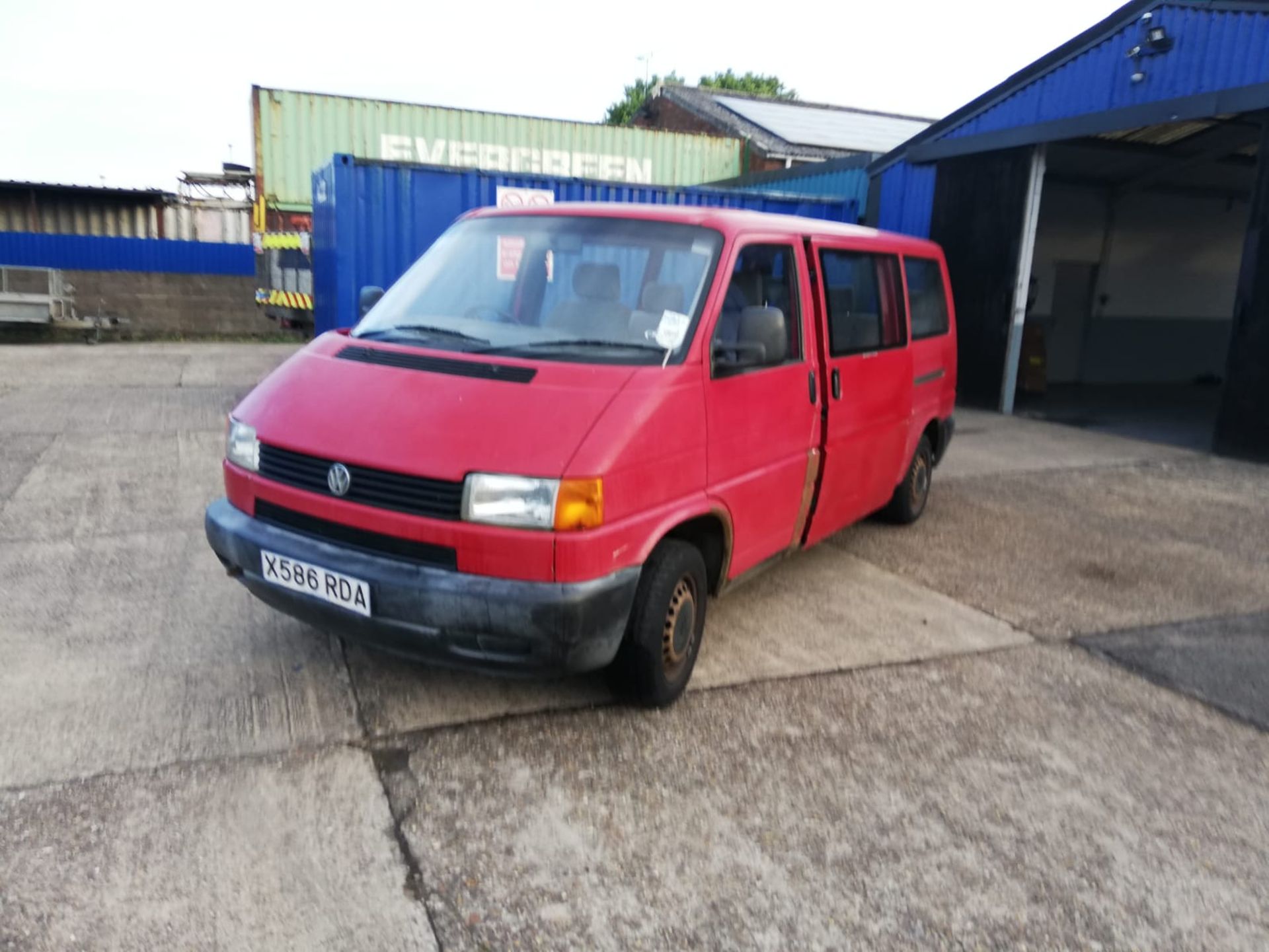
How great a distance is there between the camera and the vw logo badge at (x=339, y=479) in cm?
331

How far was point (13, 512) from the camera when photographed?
6117 millimetres

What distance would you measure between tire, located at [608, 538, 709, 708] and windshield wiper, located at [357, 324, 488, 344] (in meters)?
1.13

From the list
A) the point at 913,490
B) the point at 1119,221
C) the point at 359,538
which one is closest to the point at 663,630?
the point at 359,538

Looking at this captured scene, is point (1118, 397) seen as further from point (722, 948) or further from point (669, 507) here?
point (722, 948)

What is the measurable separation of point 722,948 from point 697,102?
23970 mm

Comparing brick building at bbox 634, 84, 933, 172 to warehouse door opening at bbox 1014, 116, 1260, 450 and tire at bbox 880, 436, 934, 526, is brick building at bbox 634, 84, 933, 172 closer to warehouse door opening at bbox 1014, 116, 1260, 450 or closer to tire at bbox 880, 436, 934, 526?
warehouse door opening at bbox 1014, 116, 1260, 450

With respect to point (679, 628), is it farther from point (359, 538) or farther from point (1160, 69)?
point (1160, 69)

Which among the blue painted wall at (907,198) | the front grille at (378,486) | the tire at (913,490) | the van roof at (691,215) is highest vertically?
the blue painted wall at (907,198)

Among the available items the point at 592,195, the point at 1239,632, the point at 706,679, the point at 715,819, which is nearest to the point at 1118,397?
the point at 592,195

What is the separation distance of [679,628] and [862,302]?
2303mm

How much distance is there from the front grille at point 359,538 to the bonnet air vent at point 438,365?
0.65 metres

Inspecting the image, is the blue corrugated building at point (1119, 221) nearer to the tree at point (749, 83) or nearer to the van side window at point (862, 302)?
the van side window at point (862, 302)

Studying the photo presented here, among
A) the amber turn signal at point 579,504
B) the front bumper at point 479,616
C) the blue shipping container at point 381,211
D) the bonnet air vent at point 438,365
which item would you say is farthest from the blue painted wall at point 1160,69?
the front bumper at point 479,616

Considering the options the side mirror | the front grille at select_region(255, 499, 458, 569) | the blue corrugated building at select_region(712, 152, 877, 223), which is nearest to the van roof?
the side mirror
